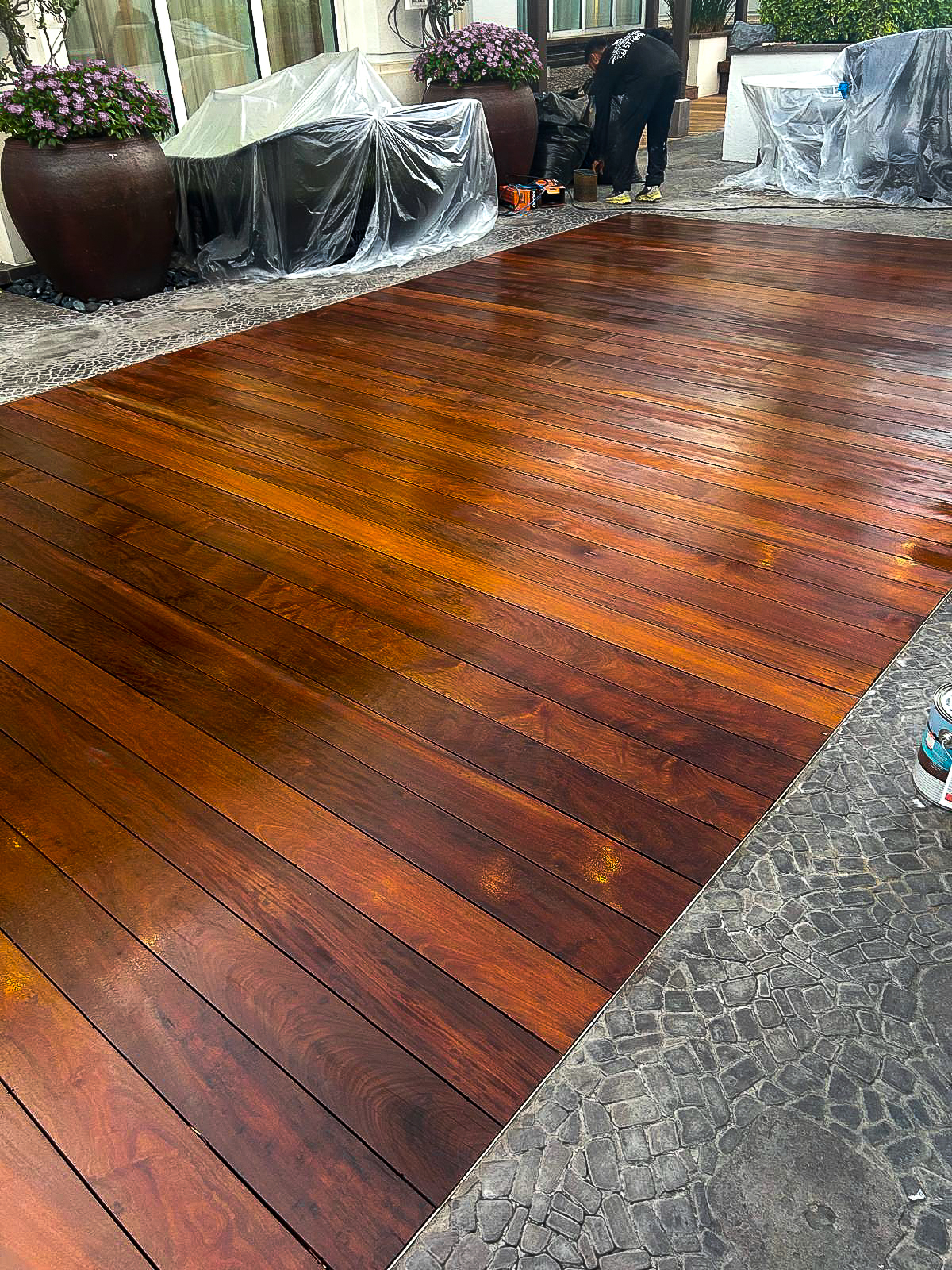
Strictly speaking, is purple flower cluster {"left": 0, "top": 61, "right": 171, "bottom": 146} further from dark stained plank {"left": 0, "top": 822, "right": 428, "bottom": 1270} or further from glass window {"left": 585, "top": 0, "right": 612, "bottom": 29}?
glass window {"left": 585, "top": 0, "right": 612, "bottom": 29}

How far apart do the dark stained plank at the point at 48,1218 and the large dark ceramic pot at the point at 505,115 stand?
252 inches

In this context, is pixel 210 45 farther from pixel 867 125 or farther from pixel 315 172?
pixel 867 125

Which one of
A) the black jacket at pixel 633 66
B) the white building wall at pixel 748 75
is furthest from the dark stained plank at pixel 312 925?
the white building wall at pixel 748 75

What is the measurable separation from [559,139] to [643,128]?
1.93ft

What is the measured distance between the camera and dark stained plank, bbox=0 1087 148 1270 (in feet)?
3.88

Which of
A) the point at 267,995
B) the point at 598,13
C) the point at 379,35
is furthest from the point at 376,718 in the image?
the point at 598,13

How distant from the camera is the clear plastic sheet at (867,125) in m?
6.12

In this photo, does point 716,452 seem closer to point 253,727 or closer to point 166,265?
point 253,727

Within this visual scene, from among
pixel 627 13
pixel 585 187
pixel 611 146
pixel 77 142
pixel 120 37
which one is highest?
pixel 120 37

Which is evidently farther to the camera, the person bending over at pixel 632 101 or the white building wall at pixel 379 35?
the white building wall at pixel 379 35

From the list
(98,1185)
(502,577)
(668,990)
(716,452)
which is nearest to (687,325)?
(716,452)

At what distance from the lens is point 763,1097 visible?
4.33 ft

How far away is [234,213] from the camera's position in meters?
5.48

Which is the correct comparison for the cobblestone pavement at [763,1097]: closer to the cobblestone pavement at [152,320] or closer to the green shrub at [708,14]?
the cobblestone pavement at [152,320]
